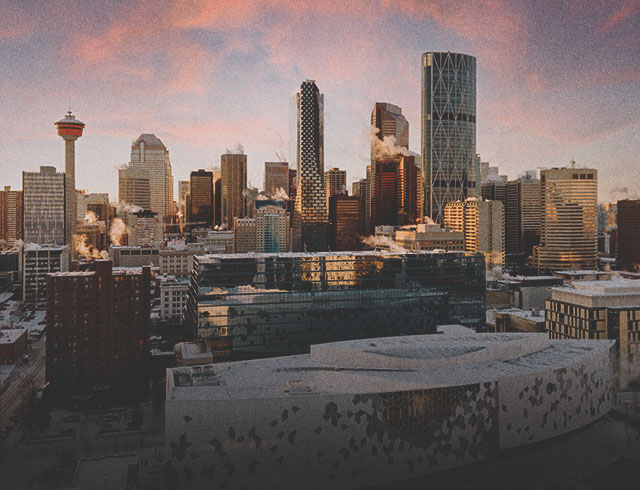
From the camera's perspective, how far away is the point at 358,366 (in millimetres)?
54250

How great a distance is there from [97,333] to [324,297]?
110 feet

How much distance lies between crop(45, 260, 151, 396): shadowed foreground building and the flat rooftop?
93.2 feet

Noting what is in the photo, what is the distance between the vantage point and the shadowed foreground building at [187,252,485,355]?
84875 mm

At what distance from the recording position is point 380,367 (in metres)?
53.8

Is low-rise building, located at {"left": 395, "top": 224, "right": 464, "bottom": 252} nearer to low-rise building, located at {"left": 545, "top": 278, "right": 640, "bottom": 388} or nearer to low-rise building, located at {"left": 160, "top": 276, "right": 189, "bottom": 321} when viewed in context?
low-rise building, located at {"left": 160, "top": 276, "right": 189, "bottom": 321}

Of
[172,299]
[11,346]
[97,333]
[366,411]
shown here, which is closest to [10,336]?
[11,346]

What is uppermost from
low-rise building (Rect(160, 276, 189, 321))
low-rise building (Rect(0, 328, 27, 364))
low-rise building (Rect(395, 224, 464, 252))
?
low-rise building (Rect(395, 224, 464, 252))

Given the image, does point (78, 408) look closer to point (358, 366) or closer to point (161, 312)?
point (358, 366)

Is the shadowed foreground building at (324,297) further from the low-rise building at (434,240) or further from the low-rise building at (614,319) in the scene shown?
the low-rise building at (434,240)

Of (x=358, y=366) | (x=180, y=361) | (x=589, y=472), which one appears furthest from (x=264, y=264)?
(x=589, y=472)

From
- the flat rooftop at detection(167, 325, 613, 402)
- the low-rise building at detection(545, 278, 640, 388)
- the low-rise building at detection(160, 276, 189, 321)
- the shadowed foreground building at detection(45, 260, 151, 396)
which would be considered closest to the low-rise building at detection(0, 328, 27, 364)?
the shadowed foreground building at detection(45, 260, 151, 396)

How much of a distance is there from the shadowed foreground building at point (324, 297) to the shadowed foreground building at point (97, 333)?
921 cm

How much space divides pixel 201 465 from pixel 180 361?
36.4 meters

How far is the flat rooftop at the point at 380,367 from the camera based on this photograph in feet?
160
